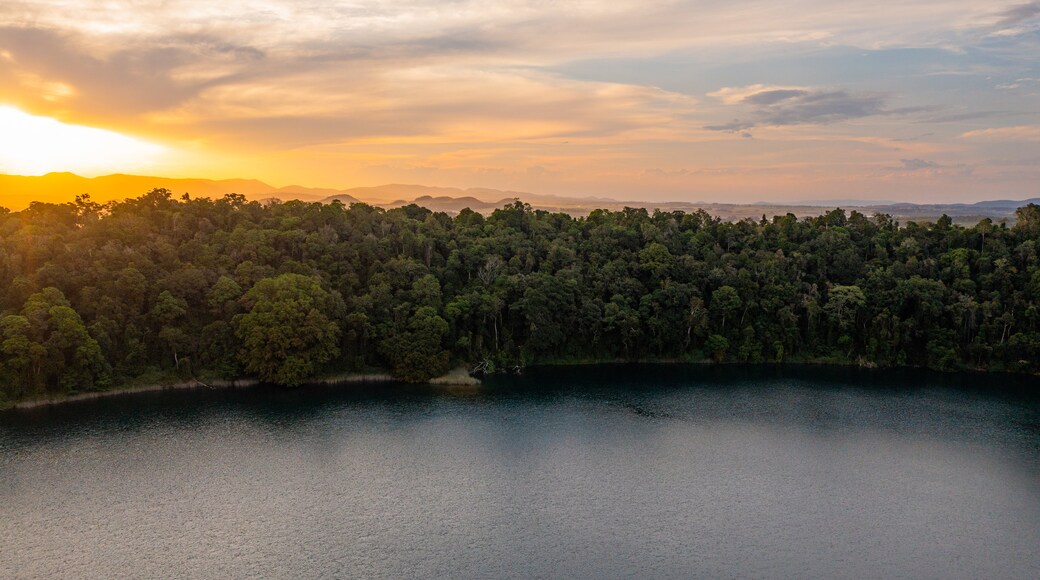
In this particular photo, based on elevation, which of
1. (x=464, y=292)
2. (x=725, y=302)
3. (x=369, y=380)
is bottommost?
(x=369, y=380)

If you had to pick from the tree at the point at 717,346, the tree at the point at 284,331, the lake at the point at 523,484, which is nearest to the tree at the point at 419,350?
the lake at the point at 523,484

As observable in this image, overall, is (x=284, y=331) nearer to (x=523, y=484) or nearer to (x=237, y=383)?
(x=237, y=383)

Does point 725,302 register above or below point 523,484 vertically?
above

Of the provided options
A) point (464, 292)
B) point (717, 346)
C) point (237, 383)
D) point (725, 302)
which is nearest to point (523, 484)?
point (237, 383)

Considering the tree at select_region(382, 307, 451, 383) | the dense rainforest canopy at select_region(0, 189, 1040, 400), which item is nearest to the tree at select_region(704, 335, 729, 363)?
the dense rainforest canopy at select_region(0, 189, 1040, 400)

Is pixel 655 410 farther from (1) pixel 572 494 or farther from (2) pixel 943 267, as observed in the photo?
(2) pixel 943 267

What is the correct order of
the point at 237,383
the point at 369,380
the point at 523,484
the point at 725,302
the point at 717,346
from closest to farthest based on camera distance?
the point at 523,484 < the point at 237,383 < the point at 369,380 < the point at 717,346 < the point at 725,302

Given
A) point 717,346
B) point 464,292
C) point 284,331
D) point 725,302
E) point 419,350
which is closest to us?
point 284,331

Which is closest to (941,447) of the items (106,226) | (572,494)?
(572,494)
